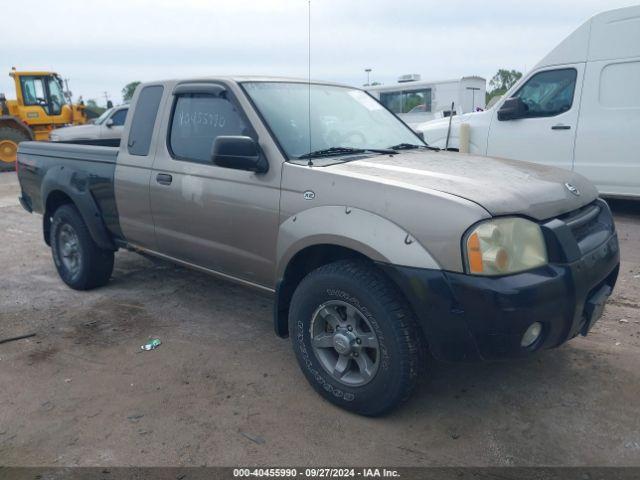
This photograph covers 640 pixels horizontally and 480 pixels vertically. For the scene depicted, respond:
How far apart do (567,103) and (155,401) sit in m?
6.49

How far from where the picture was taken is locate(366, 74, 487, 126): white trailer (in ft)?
52.6

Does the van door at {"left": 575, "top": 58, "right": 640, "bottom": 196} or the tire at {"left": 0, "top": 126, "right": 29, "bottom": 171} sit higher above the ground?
the van door at {"left": 575, "top": 58, "right": 640, "bottom": 196}

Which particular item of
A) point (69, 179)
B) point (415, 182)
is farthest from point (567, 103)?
point (69, 179)

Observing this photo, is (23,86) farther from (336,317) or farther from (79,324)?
(336,317)

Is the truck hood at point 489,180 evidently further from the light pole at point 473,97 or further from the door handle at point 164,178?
the light pole at point 473,97

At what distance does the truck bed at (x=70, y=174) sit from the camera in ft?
15.0

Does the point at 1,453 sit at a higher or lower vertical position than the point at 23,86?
lower

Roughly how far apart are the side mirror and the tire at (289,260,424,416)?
74 centimetres

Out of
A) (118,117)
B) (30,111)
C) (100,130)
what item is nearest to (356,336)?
(100,130)

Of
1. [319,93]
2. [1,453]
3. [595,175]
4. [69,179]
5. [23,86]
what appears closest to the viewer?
[1,453]

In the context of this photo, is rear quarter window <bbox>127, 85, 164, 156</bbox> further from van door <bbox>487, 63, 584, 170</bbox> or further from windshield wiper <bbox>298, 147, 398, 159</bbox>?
van door <bbox>487, 63, 584, 170</bbox>

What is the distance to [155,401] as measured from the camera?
10.6ft

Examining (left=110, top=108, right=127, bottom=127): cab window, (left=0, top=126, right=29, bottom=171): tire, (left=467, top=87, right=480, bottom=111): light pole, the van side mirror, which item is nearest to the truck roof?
the van side mirror

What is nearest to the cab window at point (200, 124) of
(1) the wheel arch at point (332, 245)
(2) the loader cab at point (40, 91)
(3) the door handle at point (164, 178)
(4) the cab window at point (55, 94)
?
(3) the door handle at point (164, 178)
